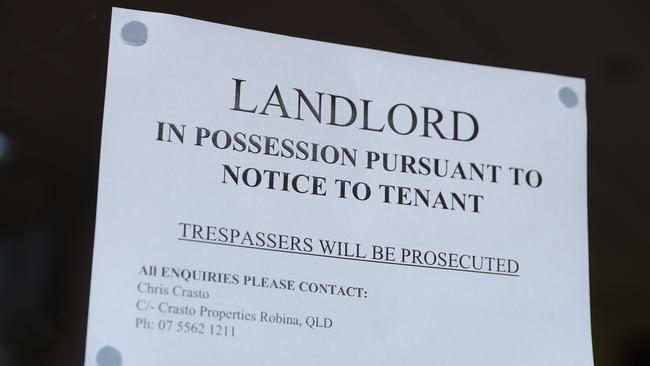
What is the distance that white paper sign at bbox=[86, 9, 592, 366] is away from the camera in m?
0.80

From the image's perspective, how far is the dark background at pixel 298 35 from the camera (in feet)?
2.58

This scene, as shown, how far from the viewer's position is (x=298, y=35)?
897mm

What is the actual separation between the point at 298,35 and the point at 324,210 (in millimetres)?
149

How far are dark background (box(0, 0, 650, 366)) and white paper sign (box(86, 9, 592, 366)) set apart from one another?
2 centimetres

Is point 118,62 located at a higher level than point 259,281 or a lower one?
higher

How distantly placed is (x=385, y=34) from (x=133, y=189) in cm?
26

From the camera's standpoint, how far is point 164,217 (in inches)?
31.7

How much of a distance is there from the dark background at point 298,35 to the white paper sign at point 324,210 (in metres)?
0.02

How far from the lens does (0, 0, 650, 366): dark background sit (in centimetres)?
79

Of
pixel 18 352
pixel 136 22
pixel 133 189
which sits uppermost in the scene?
pixel 136 22

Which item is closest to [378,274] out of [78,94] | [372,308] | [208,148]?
[372,308]

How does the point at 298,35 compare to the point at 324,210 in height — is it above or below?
above

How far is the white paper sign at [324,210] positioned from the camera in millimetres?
799

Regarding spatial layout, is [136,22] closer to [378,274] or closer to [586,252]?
[378,274]
